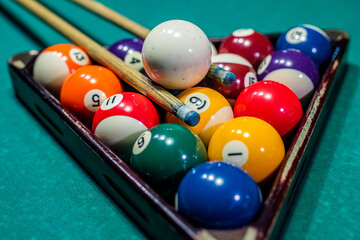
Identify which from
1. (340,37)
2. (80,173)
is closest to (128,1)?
(340,37)

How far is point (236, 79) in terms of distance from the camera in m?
1.88

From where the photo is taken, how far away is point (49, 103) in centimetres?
187

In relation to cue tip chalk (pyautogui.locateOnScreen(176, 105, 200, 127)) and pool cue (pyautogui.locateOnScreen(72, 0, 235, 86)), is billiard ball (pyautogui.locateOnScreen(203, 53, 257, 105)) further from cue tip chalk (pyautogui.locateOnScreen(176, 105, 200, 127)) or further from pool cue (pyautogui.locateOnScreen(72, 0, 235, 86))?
cue tip chalk (pyautogui.locateOnScreen(176, 105, 200, 127))

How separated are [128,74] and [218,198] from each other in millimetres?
810

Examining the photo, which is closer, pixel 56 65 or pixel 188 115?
pixel 188 115

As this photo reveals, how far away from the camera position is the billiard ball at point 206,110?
1.68 metres

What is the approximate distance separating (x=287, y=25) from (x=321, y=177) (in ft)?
5.52

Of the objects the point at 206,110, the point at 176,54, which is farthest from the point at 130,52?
the point at 206,110

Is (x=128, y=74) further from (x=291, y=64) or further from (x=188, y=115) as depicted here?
(x=291, y=64)

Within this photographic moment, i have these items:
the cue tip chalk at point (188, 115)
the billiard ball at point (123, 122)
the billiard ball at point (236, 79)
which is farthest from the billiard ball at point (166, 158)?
the billiard ball at point (236, 79)

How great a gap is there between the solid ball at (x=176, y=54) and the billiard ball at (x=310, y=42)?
0.68 m

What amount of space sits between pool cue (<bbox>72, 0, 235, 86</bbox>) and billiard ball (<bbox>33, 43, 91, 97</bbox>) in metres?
0.33

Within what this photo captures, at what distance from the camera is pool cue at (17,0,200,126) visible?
1.54 meters

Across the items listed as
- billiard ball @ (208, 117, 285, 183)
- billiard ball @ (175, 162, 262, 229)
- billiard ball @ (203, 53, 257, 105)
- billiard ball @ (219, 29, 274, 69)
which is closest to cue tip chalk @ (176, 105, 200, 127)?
billiard ball @ (208, 117, 285, 183)
